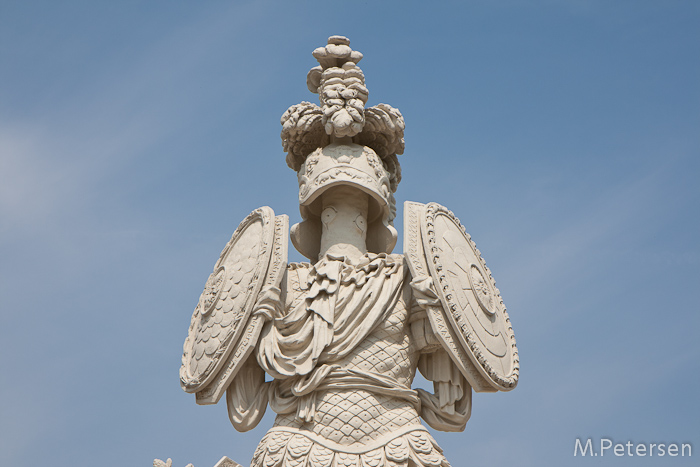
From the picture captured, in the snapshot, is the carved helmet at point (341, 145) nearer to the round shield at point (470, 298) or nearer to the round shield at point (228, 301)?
the round shield at point (228, 301)

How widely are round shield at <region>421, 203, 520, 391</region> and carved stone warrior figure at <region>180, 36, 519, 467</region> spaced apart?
0.05 feet

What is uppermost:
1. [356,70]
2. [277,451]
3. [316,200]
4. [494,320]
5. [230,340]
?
[356,70]

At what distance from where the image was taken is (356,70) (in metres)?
12.1

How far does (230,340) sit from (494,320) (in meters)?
2.48

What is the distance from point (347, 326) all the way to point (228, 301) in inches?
46.1

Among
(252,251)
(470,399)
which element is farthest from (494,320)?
(252,251)

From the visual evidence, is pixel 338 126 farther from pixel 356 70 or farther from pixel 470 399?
pixel 470 399

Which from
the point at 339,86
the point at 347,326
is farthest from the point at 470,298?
the point at 339,86

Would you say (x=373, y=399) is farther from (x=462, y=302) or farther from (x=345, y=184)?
(x=345, y=184)

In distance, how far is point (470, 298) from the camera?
1116cm

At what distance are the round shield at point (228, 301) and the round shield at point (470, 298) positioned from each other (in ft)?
5.03

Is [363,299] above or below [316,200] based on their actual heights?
below

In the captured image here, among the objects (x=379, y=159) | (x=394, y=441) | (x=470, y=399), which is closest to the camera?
(x=394, y=441)

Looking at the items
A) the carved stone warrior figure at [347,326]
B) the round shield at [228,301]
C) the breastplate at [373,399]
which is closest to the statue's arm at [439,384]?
the carved stone warrior figure at [347,326]
